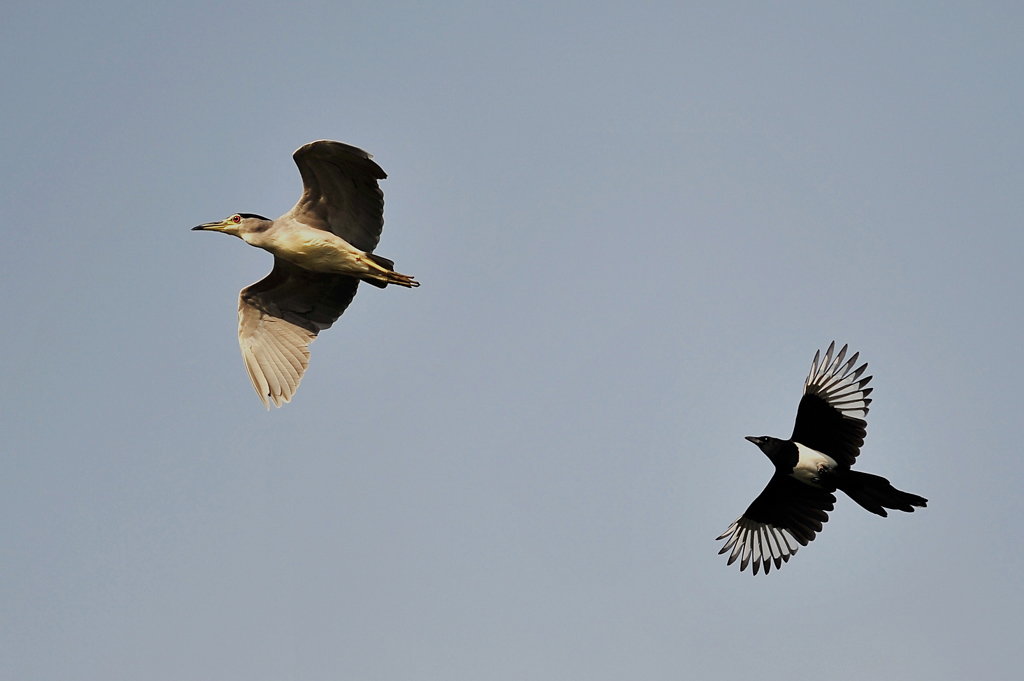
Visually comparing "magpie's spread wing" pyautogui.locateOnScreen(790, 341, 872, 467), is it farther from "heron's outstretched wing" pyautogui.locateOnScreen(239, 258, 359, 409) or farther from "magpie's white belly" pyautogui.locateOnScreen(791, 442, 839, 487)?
"heron's outstretched wing" pyautogui.locateOnScreen(239, 258, 359, 409)

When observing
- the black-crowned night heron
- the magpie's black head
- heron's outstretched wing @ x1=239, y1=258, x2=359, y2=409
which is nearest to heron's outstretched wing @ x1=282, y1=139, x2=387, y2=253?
the black-crowned night heron

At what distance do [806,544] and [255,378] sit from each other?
25.6ft

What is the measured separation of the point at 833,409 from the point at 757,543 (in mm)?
2280

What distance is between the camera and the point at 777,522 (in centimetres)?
1427

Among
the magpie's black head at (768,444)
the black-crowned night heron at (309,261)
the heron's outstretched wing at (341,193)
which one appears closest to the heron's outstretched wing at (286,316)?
the black-crowned night heron at (309,261)

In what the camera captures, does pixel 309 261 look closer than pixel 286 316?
Yes

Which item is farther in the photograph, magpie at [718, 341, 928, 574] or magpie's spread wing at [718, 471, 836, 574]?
magpie's spread wing at [718, 471, 836, 574]

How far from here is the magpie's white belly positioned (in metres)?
13.1

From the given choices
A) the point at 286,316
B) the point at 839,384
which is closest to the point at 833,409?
the point at 839,384

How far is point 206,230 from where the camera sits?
46.0ft

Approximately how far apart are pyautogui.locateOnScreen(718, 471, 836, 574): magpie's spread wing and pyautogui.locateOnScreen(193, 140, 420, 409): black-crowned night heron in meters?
5.69

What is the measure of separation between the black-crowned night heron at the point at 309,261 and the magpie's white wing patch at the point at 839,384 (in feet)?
17.5

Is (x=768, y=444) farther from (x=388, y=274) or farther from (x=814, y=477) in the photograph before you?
(x=388, y=274)

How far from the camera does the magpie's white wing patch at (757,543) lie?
14031mm
